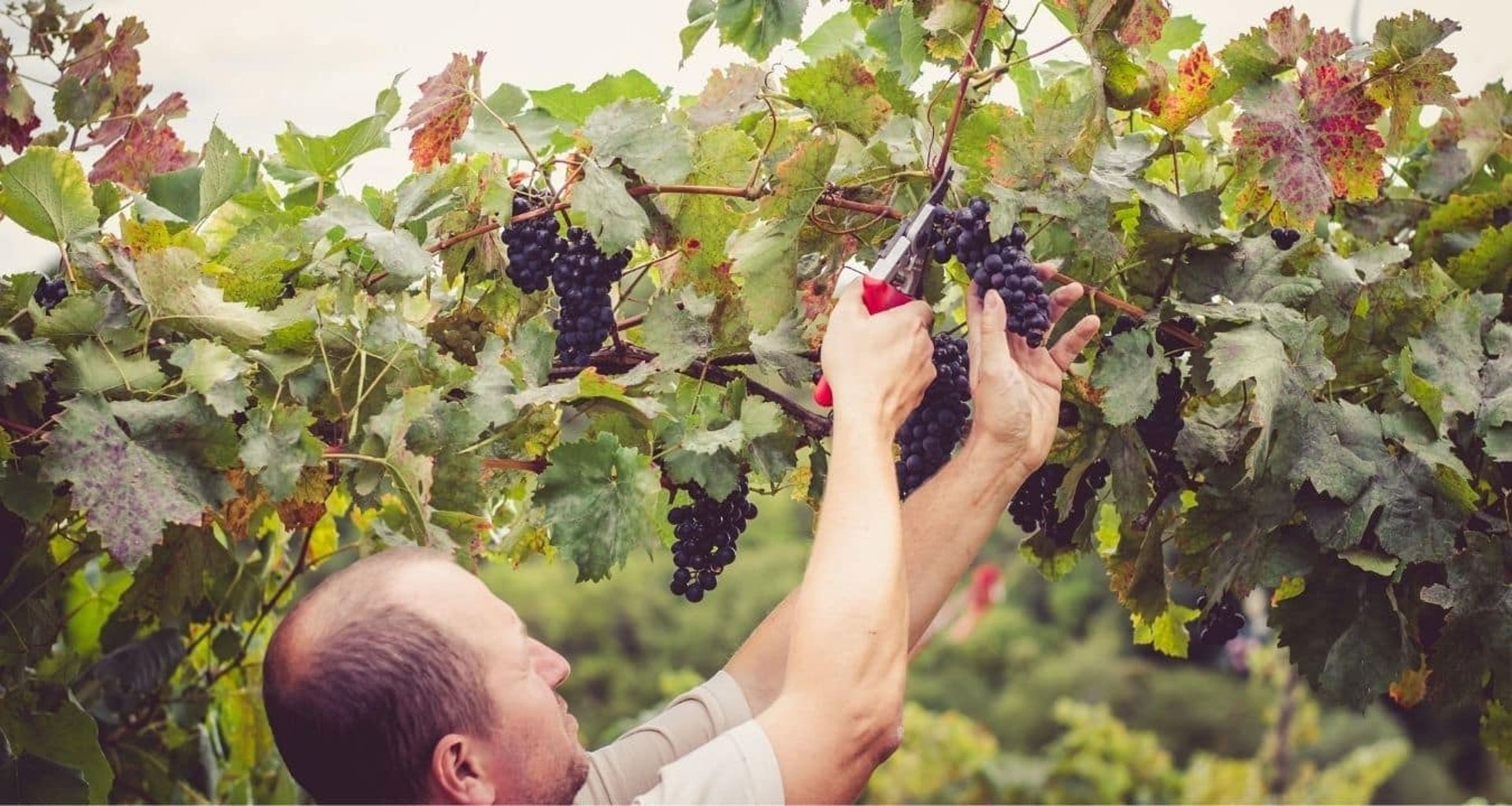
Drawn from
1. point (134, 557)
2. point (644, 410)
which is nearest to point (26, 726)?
point (134, 557)

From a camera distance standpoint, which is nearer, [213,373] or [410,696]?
[410,696]

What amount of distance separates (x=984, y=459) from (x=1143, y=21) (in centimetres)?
50

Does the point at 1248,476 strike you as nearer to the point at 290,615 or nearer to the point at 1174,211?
the point at 1174,211

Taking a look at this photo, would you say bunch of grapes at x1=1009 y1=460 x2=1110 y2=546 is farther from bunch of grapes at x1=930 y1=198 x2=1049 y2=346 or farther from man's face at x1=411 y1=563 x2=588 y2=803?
man's face at x1=411 y1=563 x2=588 y2=803

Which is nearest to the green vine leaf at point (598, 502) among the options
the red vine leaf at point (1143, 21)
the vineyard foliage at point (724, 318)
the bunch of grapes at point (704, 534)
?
the vineyard foliage at point (724, 318)

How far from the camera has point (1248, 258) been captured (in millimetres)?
1773

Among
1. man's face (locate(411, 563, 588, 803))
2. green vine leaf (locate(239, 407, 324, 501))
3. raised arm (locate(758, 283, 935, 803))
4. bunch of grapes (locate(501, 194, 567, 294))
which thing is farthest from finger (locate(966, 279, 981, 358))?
green vine leaf (locate(239, 407, 324, 501))

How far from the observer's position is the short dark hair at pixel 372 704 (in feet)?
4.43

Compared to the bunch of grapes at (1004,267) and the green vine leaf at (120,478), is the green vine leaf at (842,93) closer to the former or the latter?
the bunch of grapes at (1004,267)

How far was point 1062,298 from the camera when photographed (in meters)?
1.68

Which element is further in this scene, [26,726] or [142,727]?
[142,727]

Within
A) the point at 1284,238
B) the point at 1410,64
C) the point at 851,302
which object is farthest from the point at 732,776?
the point at 1410,64

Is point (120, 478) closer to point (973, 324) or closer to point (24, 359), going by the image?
point (24, 359)

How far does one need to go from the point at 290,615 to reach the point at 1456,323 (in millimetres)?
1414
